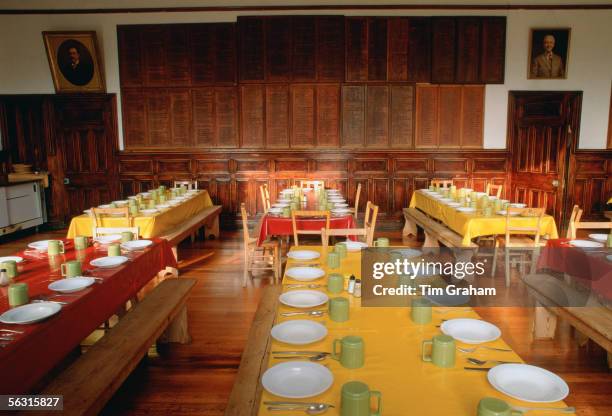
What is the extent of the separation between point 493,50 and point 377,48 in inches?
84.0

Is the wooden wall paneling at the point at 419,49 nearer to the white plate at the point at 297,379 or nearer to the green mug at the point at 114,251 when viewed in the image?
the green mug at the point at 114,251

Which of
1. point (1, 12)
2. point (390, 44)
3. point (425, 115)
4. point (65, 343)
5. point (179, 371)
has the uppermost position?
point (1, 12)

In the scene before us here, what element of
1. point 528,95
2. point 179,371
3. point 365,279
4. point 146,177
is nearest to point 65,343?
point 179,371

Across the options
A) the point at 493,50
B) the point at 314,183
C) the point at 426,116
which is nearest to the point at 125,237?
the point at 314,183

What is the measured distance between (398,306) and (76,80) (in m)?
8.29

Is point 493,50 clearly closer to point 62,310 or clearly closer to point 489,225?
point 489,225

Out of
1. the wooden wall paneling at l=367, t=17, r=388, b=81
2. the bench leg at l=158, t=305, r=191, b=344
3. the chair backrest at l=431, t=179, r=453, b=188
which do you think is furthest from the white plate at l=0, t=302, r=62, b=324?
the wooden wall paneling at l=367, t=17, r=388, b=81

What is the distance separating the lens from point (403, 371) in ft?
5.80

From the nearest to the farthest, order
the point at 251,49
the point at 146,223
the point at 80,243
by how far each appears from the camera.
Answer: the point at 80,243 → the point at 146,223 → the point at 251,49

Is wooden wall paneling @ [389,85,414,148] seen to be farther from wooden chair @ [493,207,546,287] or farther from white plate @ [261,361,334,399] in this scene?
white plate @ [261,361,334,399]

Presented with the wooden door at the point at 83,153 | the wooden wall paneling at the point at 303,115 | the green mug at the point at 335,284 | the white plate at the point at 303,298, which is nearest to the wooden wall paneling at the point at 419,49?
the wooden wall paneling at the point at 303,115

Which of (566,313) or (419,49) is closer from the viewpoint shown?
(566,313)

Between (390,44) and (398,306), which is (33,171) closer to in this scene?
(390,44)

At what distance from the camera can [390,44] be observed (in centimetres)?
844
